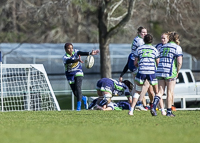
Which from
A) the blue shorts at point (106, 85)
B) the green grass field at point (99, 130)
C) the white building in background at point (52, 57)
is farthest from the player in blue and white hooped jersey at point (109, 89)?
the white building in background at point (52, 57)

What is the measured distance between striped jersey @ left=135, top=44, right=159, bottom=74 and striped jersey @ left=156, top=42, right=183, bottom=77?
0.94 feet

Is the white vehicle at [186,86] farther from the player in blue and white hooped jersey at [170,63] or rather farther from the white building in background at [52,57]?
the player in blue and white hooped jersey at [170,63]

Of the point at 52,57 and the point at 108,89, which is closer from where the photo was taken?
the point at 108,89

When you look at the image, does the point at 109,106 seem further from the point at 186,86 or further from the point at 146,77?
the point at 186,86

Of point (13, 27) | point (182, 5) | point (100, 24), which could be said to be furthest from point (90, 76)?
point (182, 5)

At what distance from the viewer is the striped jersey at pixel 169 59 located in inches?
442

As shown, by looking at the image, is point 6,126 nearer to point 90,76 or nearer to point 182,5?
point 182,5

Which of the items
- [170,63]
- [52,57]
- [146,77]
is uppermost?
[170,63]

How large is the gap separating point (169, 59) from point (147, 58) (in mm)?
546

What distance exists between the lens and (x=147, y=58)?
38.0 ft

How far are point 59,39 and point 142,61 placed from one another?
27214mm

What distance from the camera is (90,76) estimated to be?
29266 mm

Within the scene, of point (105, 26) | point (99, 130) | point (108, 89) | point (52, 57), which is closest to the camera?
point (99, 130)

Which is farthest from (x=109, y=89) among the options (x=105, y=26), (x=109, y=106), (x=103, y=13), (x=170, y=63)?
(x=103, y=13)
